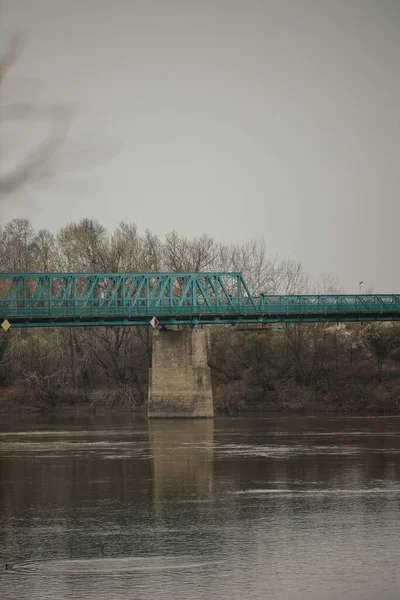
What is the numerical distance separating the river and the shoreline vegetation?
50.1m

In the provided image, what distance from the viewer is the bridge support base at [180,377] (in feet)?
238

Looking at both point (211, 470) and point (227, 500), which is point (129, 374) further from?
point (227, 500)

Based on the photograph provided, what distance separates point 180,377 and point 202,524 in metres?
56.9

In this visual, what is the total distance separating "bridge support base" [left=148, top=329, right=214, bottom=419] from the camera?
72625 mm

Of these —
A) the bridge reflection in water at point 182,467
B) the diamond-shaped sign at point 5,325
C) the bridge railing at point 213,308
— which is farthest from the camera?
the bridge railing at point 213,308

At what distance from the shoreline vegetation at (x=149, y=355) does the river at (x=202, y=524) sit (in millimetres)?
50081

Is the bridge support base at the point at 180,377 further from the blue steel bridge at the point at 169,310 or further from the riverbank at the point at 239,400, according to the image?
the riverbank at the point at 239,400

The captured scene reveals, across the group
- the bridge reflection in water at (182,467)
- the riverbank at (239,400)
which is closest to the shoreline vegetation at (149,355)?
the riverbank at (239,400)

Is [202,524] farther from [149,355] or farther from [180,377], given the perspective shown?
[149,355]

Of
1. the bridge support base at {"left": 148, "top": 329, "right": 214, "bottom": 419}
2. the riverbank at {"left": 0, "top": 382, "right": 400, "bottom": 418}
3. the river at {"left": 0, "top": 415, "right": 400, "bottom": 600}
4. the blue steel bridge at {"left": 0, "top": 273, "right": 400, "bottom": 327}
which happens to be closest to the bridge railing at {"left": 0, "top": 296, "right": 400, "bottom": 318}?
the blue steel bridge at {"left": 0, "top": 273, "right": 400, "bottom": 327}

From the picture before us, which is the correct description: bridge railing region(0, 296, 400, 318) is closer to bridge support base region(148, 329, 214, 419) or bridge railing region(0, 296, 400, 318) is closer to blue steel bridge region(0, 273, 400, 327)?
blue steel bridge region(0, 273, 400, 327)

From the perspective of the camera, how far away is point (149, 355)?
306 ft

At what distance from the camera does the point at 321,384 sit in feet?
285

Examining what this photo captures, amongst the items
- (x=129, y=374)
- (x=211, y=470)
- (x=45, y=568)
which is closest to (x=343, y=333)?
(x=129, y=374)
